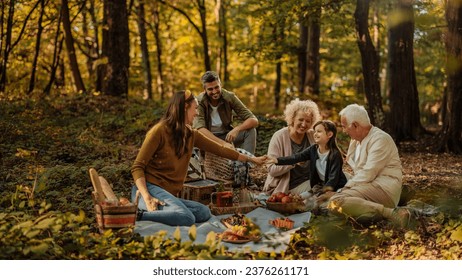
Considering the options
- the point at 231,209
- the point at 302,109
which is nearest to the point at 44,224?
the point at 231,209

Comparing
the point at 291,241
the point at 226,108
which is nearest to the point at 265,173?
the point at 226,108

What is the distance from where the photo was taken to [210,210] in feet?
21.5

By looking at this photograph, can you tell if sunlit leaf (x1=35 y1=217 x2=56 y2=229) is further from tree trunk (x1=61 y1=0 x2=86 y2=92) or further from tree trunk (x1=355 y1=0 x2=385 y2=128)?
tree trunk (x1=61 y1=0 x2=86 y2=92)

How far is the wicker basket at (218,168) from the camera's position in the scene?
26.4 feet

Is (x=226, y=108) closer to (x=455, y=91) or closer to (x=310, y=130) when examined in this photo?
(x=310, y=130)

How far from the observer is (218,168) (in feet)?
26.7

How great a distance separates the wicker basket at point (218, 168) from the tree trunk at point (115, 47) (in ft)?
Answer: 23.9

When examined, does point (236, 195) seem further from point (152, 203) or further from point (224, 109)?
point (152, 203)

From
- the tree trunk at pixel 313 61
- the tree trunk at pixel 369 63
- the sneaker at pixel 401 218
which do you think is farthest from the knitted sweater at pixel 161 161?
the tree trunk at pixel 313 61

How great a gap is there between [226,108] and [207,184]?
1615mm

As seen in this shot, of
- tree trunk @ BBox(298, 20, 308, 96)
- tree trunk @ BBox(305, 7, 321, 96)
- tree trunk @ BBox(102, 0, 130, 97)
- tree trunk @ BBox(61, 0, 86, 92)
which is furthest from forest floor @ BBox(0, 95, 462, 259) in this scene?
tree trunk @ BBox(298, 20, 308, 96)

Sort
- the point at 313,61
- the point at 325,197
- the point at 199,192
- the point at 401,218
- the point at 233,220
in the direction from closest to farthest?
1. the point at 401,218
2. the point at 233,220
3. the point at 325,197
4. the point at 199,192
5. the point at 313,61

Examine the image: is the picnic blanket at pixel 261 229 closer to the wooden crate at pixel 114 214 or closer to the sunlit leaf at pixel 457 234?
the wooden crate at pixel 114 214

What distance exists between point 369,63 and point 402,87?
1.18m
